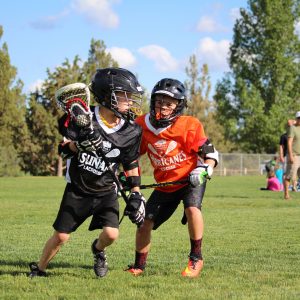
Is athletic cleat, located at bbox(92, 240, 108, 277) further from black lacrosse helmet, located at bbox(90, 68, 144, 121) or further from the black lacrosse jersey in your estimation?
black lacrosse helmet, located at bbox(90, 68, 144, 121)

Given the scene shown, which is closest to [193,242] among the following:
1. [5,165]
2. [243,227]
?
[243,227]

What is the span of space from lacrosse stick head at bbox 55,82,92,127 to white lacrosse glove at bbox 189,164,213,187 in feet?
3.64

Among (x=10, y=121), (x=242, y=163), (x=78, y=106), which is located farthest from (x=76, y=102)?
(x=242, y=163)

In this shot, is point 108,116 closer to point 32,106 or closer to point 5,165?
point 5,165

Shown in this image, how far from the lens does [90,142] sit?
18.5 feet

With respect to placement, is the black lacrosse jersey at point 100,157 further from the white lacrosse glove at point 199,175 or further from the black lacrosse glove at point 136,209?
the white lacrosse glove at point 199,175

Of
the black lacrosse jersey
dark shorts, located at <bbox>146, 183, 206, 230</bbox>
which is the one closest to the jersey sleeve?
dark shorts, located at <bbox>146, 183, 206, 230</bbox>

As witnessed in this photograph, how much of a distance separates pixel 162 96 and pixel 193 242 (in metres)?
1.43

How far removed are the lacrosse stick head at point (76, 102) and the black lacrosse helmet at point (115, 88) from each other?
15cm

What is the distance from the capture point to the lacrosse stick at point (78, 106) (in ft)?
18.5

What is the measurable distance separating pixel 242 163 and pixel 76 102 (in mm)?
45912

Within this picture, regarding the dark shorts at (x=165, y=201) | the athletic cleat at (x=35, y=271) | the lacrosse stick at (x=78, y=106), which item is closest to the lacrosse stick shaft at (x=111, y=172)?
the lacrosse stick at (x=78, y=106)

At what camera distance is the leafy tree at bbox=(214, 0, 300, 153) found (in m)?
52.8

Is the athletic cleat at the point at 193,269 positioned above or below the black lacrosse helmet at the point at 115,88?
below
